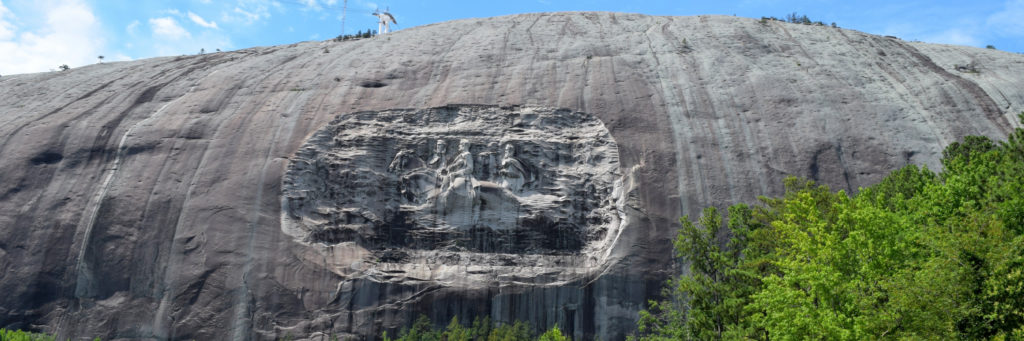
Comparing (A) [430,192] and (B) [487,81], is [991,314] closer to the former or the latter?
(A) [430,192]

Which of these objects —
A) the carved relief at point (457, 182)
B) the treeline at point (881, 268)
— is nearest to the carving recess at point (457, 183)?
the carved relief at point (457, 182)

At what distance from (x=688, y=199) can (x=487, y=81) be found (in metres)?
8.63

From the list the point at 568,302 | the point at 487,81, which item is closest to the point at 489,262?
the point at 568,302

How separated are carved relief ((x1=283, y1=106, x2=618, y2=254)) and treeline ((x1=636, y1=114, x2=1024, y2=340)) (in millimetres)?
5011

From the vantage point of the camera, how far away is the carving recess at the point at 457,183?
21.9 metres

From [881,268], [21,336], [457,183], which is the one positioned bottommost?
[21,336]

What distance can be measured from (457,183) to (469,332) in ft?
16.0

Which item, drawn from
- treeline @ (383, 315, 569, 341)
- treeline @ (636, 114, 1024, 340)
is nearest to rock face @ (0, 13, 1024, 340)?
treeline @ (383, 315, 569, 341)

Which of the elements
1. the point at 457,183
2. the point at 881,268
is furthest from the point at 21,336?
the point at 881,268

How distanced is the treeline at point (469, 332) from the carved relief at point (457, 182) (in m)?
2.37

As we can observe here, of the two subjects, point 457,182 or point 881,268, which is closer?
point 881,268

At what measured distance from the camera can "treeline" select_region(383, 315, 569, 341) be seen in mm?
19625

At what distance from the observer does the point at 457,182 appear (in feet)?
74.5

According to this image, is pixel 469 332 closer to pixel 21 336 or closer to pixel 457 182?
pixel 457 182
